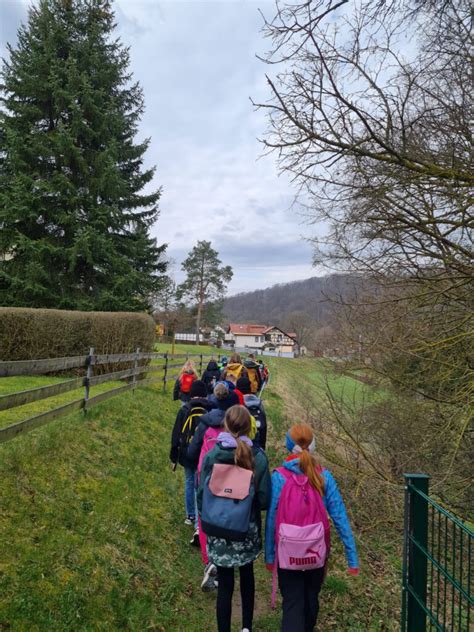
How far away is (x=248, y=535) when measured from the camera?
296 cm

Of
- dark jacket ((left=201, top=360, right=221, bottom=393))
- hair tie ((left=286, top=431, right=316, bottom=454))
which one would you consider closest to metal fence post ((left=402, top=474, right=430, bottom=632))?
hair tie ((left=286, top=431, right=316, bottom=454))

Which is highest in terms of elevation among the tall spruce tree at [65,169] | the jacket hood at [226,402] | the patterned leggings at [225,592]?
the tall spruce tree at [65,169]

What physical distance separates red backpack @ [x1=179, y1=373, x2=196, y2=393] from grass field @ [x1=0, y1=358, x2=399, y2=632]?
136 centimetres

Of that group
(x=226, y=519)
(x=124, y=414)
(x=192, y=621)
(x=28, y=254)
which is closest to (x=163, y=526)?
(x=192, y=621)

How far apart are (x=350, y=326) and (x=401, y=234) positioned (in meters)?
2.87

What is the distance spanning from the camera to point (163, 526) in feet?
15.6

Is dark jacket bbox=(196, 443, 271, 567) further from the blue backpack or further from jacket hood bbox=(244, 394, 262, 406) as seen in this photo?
jacket hood bbox=(244, 394, 262, 406)

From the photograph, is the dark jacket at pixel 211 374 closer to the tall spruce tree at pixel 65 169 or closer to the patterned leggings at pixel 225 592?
the patterned leggings at pixel 225 592

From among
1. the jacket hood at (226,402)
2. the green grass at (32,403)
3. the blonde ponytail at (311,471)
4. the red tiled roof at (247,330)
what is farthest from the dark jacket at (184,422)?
the red tiled roof at (247,330)

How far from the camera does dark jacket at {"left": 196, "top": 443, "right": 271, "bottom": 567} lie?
2943mm

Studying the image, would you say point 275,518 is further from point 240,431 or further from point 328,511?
point 240,431

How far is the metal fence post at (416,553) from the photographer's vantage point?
227 centimetres

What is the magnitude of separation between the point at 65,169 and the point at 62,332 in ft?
29.9

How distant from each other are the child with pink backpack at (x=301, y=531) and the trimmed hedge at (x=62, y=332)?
923 cm
